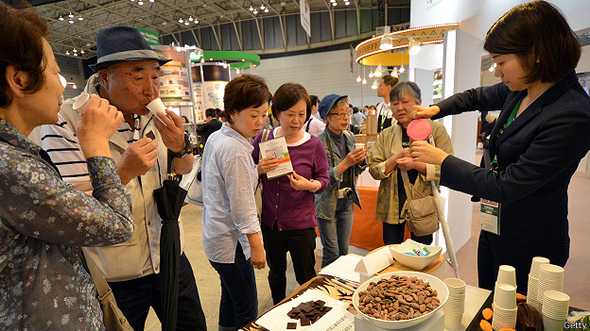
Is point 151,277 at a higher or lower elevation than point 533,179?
lower

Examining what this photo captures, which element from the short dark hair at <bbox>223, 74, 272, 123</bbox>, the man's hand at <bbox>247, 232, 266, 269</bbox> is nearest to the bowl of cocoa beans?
the man's hand at <bbox>247, 232, 266, 269</bbox>

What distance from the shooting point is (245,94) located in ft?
5.34

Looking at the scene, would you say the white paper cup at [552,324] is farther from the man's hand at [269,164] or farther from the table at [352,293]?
the man's hand at [269,164]

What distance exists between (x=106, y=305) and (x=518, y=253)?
1.43 meters

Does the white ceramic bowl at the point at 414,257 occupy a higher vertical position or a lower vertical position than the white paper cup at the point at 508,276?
lower

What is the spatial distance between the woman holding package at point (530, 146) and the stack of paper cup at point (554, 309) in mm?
344

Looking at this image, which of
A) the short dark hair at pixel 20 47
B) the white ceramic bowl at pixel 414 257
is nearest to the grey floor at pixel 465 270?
the white ceramic bowl at pixel 414 257

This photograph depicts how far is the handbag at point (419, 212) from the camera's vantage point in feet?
7.22

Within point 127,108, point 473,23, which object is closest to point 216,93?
point 473,23

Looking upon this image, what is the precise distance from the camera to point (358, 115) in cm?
1120

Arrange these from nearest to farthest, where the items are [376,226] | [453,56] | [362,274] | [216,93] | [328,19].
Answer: [362,274], [453,56], [376,226], [216,93], [328,19]

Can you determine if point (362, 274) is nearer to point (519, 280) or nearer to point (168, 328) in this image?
point (519, 280)

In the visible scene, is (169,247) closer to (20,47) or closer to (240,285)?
(240,285)

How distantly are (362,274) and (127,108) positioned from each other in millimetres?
1107
